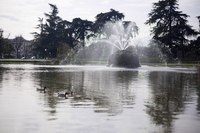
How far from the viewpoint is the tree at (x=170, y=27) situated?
2434 inches

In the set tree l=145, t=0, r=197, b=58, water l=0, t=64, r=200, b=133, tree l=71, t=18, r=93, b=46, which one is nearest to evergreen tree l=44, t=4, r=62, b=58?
tree l=71, t=18, r=93, b=46

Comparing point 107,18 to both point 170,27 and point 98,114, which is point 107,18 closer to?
point 170,27

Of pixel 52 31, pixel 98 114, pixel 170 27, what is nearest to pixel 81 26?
pixel 52 31

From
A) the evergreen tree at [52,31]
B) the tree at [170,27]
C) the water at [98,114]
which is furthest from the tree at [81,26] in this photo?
the water at [98,114]

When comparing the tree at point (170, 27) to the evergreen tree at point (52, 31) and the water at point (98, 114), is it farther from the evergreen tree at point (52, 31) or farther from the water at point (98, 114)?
the water at point (98, 114)

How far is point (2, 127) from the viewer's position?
7.11 metres

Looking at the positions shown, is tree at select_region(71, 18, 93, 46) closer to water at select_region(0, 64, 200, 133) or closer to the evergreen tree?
the evergreen tree

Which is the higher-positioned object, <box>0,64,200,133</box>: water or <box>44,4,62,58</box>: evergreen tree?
<box>44,4,62,58</box>: evergreen tree

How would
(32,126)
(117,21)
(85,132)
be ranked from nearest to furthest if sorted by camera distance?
(85,132)
(32,126)
(117,21)

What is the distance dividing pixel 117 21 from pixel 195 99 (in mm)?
63014

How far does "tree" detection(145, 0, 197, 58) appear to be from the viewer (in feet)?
203

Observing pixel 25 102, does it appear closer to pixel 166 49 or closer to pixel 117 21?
pixel 166 49

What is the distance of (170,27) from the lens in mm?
63344

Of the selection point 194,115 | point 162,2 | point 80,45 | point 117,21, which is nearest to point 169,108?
point 194,115
